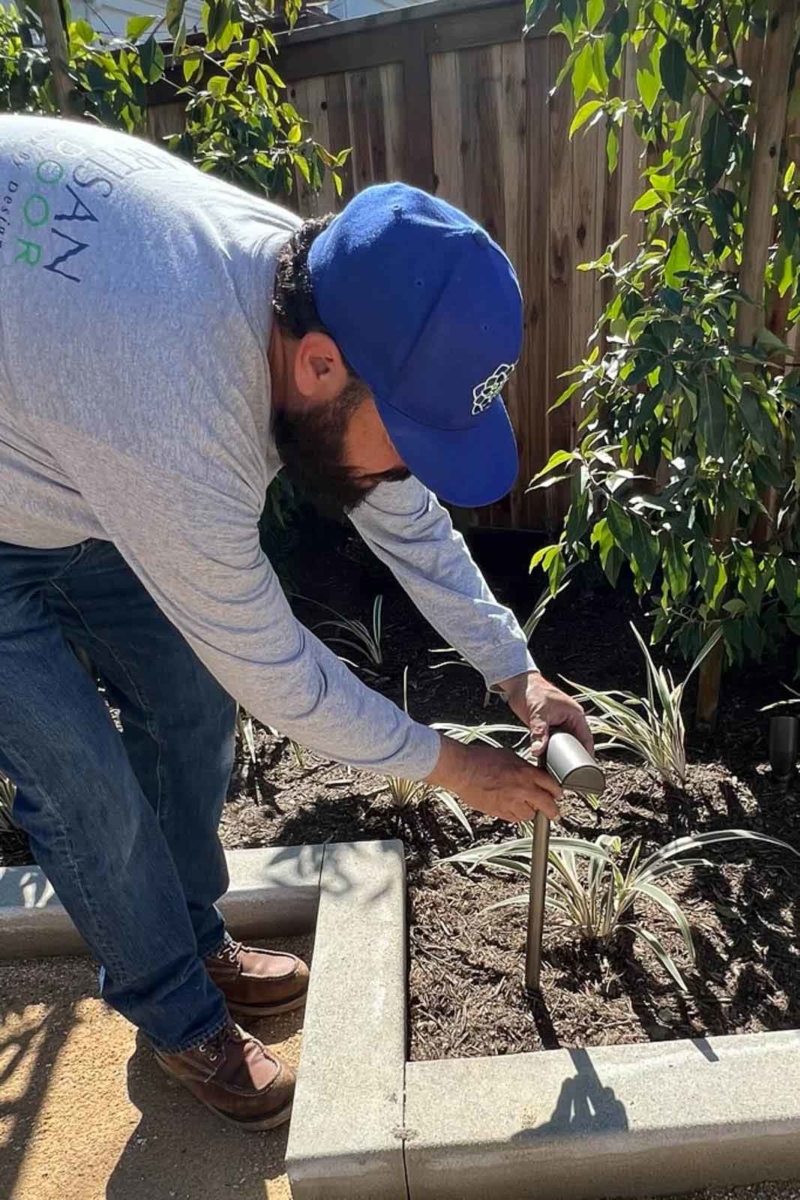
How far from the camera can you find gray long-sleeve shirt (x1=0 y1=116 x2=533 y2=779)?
3.88 ft

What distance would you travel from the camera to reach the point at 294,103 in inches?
156

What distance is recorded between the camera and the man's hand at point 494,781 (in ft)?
4.91

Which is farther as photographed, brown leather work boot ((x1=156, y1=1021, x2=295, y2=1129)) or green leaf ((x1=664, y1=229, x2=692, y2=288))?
green leaf ((x1=664, y1=229, x2=692, y2=288))

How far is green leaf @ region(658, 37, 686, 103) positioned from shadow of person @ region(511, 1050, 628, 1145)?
73.7 inches

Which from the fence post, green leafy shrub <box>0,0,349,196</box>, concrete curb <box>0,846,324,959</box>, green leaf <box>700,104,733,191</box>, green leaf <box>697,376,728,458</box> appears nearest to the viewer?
green leaf <box>697,376,728,458</box>

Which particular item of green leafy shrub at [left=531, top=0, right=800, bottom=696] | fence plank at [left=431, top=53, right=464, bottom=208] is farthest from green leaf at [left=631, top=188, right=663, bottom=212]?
→ fence plank at [left=431, top=53, right=464, bottom=208]

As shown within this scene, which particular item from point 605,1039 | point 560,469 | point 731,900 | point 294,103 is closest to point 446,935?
point 605,1039

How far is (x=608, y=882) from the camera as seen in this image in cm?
204

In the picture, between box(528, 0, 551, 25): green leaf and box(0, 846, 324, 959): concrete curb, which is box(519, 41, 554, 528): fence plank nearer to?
box(528, 0, 551, 25): green leaf

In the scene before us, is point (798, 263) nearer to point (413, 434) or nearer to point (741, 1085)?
point (413, 434)

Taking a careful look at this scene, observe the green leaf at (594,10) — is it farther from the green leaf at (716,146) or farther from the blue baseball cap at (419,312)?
the blue baseball cap at (419,312)

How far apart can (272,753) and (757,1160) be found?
171 cm

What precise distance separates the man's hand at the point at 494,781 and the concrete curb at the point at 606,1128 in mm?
463

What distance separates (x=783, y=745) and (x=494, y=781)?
4.10 feet
